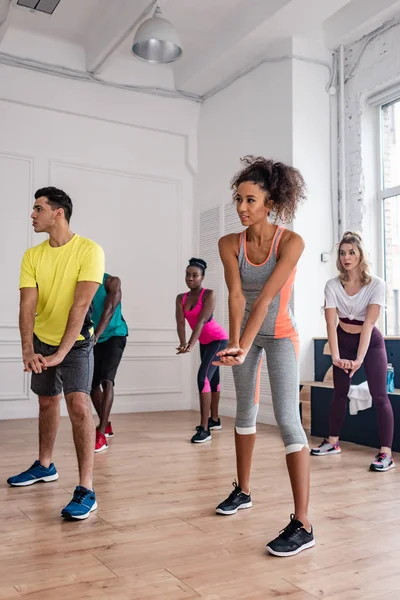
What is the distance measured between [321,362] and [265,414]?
72cm

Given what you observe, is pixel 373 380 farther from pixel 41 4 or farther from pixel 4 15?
pixel 4 15

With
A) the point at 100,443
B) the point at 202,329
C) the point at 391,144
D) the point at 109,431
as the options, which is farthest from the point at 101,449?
the point at 391,144

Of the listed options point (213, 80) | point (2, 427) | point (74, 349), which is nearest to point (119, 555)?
point (74, 349)

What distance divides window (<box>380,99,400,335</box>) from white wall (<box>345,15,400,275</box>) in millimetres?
70

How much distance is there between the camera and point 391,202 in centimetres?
533

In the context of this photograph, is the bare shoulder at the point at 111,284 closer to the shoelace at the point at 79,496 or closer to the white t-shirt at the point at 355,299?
the white t-shirt at the point at 355,299

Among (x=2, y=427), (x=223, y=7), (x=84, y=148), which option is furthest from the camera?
(x=84, y=148)

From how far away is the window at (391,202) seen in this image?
521cm

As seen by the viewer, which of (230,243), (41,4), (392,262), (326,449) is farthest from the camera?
(392,262)

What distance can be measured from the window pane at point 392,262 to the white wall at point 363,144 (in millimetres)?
86

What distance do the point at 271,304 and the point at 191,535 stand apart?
89cm

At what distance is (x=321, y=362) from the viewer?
5.16m

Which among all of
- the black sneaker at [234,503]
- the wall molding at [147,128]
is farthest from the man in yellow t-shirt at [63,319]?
the wall molding at [147,128]

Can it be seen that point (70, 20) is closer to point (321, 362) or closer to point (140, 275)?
point (140, 275)
